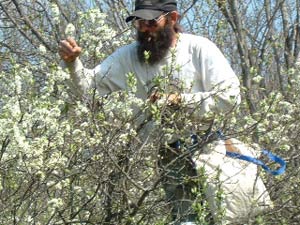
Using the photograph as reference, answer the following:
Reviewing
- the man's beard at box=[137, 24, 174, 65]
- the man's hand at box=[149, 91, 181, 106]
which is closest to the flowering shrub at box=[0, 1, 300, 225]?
the man's hand at box=[149, 91, 181, 106]

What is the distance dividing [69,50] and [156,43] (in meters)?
0.40

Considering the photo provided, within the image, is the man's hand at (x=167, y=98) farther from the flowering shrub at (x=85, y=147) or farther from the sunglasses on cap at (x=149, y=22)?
the sunglasses on cap at (x=149, y=22)

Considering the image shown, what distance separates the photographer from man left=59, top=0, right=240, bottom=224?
3.69 m

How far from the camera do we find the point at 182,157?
3.75m

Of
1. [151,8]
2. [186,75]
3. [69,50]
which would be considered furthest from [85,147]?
[151,8]

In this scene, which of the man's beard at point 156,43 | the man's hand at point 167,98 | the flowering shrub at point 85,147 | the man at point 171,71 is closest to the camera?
the flowering shrub at point 85,147

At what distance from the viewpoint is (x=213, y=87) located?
12.2 ft

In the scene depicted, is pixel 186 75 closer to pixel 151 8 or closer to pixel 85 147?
pixel 151 8

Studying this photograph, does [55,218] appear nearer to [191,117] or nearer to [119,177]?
[119,177]

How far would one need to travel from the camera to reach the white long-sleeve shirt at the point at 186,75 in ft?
12.1

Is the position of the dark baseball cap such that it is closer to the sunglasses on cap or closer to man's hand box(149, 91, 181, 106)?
the sunglasses on cap

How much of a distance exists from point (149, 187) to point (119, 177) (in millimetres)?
148

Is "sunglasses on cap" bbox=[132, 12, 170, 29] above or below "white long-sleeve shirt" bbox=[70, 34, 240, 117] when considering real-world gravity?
above

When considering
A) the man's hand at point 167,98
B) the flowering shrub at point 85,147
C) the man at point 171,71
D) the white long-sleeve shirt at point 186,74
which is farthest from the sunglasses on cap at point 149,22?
the man's hand at point 167,98
